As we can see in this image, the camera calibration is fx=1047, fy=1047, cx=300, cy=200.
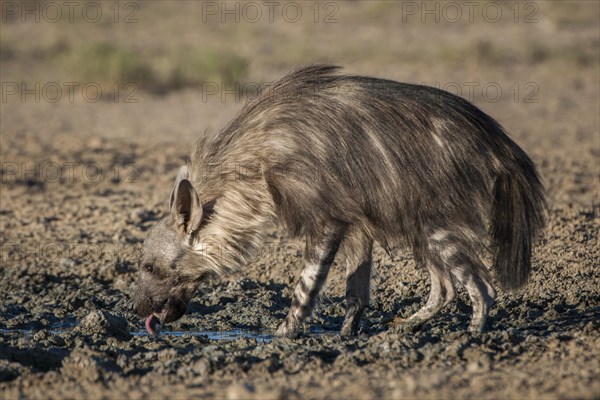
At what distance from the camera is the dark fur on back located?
6359mm

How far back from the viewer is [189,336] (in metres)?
→ 6.82

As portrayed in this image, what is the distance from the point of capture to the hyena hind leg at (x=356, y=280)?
6848mm

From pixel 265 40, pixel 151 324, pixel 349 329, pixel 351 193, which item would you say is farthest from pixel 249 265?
pixel 265 40

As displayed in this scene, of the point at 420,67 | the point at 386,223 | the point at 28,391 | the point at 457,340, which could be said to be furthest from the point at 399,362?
the point at 420,67

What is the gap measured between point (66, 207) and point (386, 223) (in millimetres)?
5079

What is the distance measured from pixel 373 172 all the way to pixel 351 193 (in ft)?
0.61

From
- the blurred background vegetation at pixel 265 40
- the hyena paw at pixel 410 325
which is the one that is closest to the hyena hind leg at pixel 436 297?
the hyena paw at pixel 410 325

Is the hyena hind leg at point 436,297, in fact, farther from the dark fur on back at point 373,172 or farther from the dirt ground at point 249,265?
the dark fur on back at point 373,172

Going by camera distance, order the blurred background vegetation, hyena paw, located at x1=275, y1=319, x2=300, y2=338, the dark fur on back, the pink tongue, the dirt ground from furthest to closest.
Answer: the blurred background vegetation → the pink tongue → hyena paw, located at x1=275, y1=319, x2=300, y2=338 → the dark fur on back → the dirt ground

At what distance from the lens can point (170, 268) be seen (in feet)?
22.6

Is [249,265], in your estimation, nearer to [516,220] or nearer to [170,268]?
[170,268]

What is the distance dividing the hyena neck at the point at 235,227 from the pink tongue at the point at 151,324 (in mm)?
525

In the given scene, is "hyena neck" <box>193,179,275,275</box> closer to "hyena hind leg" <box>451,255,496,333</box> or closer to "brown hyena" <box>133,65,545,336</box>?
"brown hyena" <box>133,65,545,336</box>

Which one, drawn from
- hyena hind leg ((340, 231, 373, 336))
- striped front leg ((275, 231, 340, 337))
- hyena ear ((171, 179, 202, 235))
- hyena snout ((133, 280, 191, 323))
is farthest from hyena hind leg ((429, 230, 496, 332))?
hyena snout ((133, 280, 191, 323))
